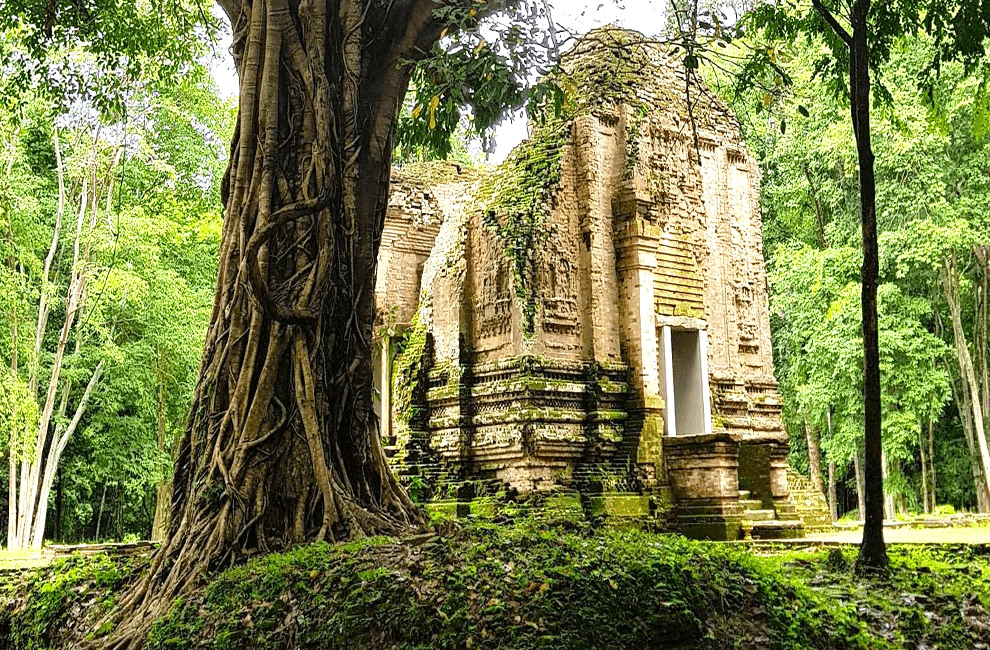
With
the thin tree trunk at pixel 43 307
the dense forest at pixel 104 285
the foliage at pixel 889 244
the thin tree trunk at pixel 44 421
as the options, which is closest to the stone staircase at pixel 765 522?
the foliage at pixel 889 244

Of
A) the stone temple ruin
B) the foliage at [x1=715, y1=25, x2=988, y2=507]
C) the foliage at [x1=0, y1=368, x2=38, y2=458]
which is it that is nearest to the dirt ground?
the stone temple ruin

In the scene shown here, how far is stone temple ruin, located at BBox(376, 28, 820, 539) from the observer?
496 inches

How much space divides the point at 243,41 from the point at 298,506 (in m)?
3.61

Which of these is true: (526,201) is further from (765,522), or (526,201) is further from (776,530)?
(776,530)

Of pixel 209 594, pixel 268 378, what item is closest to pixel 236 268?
pixel 268 378

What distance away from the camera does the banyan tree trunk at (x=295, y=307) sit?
6.29 metres

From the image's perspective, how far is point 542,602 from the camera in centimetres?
451

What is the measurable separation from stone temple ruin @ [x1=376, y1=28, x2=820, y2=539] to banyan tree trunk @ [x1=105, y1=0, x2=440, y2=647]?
18.0ft

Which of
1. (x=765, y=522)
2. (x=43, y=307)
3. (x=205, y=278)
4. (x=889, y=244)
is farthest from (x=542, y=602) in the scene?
(x=205, y=278)

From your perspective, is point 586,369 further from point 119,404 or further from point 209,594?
point 119,404

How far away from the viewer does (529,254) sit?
13.0m

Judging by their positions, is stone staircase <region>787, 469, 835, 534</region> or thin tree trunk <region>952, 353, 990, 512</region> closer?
stone staircase <region>787, 469, 835, 534</region>

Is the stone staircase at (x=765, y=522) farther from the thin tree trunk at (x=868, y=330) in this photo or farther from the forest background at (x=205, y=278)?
the forest background at (x=205, y=278)

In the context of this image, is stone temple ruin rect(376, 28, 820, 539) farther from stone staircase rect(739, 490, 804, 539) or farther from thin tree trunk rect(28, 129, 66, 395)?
thin tree trunk rect(28, 129, 66, 395)
